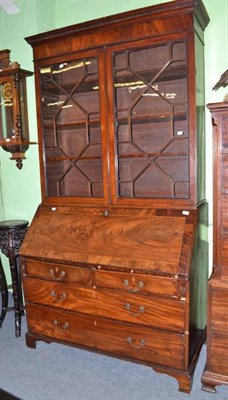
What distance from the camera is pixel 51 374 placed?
2105 millimetres

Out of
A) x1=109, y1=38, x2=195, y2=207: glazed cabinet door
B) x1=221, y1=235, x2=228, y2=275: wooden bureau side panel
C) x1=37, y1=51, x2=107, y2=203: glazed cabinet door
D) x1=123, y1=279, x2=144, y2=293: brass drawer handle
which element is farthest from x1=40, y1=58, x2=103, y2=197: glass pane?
x1=221, y1=235, x2=228, y2=275: wooden bureau side panel

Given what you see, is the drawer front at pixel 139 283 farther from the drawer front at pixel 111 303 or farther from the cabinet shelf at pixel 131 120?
the cabinet shelf at pixel 131 120

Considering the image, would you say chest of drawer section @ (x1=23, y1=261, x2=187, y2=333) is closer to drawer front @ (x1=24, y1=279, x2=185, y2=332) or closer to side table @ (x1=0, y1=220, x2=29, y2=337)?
drawer front @ (x1=24, y1=279, x2=185, y2=332)

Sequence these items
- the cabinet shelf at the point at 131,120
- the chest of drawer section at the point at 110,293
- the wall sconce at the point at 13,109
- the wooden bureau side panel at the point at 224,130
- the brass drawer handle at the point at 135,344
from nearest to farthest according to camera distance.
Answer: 1. the wooden bureau side panel at the point at 224,130
2. the chest of drawer section at the point at 110,293
3. the brass drawer handle at the point at 135,344
4. the cabinet shelf at the point at 131,120
5. the wall sconce at the point at 13,109

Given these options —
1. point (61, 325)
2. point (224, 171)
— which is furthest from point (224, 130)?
point (61, 325)

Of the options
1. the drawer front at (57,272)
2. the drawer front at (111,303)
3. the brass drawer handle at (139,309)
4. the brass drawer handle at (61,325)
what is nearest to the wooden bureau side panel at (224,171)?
the drawer front at (111,303)

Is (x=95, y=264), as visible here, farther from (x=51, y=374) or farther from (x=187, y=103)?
(x=187, y=103)

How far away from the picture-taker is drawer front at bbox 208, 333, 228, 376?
6.12 ft

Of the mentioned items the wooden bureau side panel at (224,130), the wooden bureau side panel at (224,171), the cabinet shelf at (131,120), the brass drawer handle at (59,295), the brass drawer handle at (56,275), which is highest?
the cabinet shelf at (131,120)

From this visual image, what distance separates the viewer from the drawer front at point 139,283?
185cm

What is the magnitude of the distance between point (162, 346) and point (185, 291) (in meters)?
0.38

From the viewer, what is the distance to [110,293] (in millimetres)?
2031

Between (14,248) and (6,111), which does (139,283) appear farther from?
(6,111)

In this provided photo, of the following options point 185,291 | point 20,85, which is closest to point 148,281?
point 185,291
